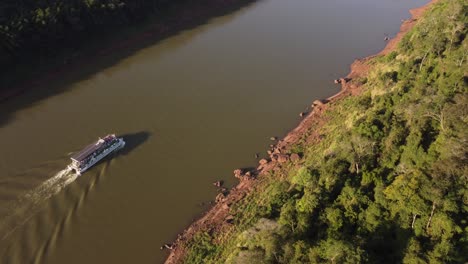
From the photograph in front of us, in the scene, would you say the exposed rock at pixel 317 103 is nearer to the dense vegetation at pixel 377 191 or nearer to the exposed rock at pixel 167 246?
the dense vegetation at pixel 377 191

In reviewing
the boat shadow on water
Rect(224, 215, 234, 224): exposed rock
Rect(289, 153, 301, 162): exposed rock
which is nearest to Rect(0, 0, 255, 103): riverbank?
the boat shadow on water

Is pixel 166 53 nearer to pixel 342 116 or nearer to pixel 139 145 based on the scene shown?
pixel 139 145

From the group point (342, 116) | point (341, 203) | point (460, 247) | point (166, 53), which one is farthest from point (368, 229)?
point (166, 53)

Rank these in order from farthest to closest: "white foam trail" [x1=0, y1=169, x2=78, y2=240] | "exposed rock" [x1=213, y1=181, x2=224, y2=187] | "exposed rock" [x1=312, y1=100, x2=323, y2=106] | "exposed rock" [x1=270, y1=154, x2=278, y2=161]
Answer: "exposed rock" [x1=312, y1=100, x2=323, y2=106] < "exposed rock" [x1=270, y1=154, x2=278, y2=161] < "exposed rock" [x1=213, y1=181, x2=224, y2=187] < "white foam trail" [x1=0, y1=169, x2=78, y2=240]

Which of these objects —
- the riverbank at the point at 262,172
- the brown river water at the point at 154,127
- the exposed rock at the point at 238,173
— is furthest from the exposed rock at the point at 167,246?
the exposed rock at the point at 238,173

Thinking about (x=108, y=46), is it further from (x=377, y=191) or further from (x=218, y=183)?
(x=377, y=191)

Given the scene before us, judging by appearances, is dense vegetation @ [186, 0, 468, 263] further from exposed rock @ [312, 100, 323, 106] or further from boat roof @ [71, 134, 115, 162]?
boat roof @ [71, 134, 115, 162]

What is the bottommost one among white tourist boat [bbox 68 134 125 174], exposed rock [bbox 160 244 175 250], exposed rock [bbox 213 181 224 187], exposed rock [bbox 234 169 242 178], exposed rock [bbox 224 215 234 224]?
exposed rock [bbox 160 244 175 250]

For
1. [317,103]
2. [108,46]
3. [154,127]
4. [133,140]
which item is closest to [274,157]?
[317,103]
